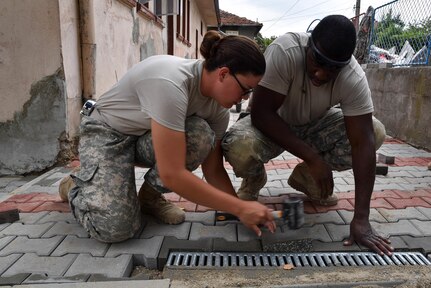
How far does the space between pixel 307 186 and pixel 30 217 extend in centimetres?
188

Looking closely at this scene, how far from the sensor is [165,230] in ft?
7.46

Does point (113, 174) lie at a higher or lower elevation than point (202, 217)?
higher

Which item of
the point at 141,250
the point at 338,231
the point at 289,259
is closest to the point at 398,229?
the point at 338,231

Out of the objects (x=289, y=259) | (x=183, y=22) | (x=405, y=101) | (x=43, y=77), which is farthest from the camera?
(x=183, y=22)

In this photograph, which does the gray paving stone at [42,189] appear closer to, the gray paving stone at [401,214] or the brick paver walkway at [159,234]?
the brick paver walkway at [159,234]

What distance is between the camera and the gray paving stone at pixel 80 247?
1.98 metres

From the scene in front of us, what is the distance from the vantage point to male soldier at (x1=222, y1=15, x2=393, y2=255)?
1920mm

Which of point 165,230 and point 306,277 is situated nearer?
point 306,277

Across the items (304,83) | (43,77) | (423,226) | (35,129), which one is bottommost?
(423,226)

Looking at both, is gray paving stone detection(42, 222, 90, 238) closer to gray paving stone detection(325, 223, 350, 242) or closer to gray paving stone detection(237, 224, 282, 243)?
gray paving stone detection(237, 224, 282, 243)

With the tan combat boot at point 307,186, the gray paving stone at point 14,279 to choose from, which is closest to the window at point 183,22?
the tan combat boot at point 307,186

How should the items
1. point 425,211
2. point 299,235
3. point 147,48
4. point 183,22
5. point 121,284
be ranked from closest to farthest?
point 121,284, point 299,235, point 425,211, point 147,48, point 183,22

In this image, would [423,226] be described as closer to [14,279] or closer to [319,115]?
[319,115]

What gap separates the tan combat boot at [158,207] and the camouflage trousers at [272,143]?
1.52 feet
